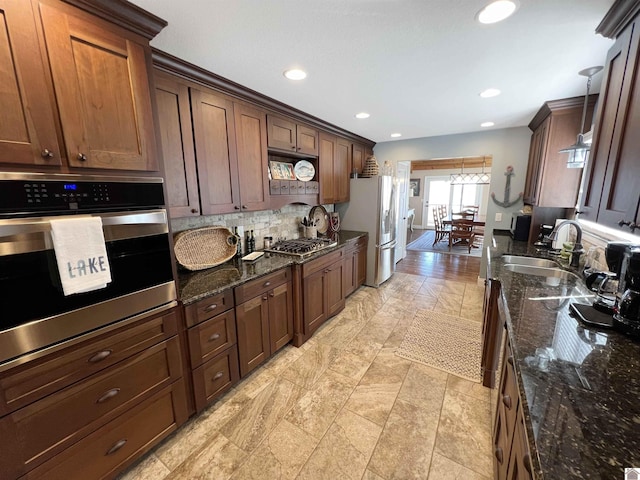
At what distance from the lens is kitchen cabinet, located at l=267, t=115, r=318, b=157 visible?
257 centimetres

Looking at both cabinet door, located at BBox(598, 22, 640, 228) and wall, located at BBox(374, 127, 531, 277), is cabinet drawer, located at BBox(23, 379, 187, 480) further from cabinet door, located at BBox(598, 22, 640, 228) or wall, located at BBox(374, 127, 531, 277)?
wall, located at BBox(374, 127, 531, 277)

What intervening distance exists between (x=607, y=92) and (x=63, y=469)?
3353mm

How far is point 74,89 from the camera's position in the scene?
1119mm

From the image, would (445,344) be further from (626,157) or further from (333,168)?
(333,168)

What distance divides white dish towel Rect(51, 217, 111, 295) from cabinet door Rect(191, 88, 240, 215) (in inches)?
34.6

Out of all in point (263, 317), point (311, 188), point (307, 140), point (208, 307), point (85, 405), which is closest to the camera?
point (85, 405)

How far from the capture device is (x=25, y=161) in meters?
1.00

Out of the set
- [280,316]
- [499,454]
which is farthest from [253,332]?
[499,454]

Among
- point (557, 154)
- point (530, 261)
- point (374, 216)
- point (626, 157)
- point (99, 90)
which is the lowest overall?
point (530, 261)

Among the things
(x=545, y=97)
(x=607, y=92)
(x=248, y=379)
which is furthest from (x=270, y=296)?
(x=545, y=97)

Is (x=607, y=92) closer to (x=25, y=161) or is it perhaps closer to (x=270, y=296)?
(x=270, y=296)

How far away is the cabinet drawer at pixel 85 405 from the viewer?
1065 mm

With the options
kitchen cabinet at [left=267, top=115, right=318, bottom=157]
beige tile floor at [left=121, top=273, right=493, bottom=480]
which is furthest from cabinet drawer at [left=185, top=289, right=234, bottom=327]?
kitchen cabinet at [left=267, top=115, right=318, bottom=157]

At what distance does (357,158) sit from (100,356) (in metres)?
3.87
